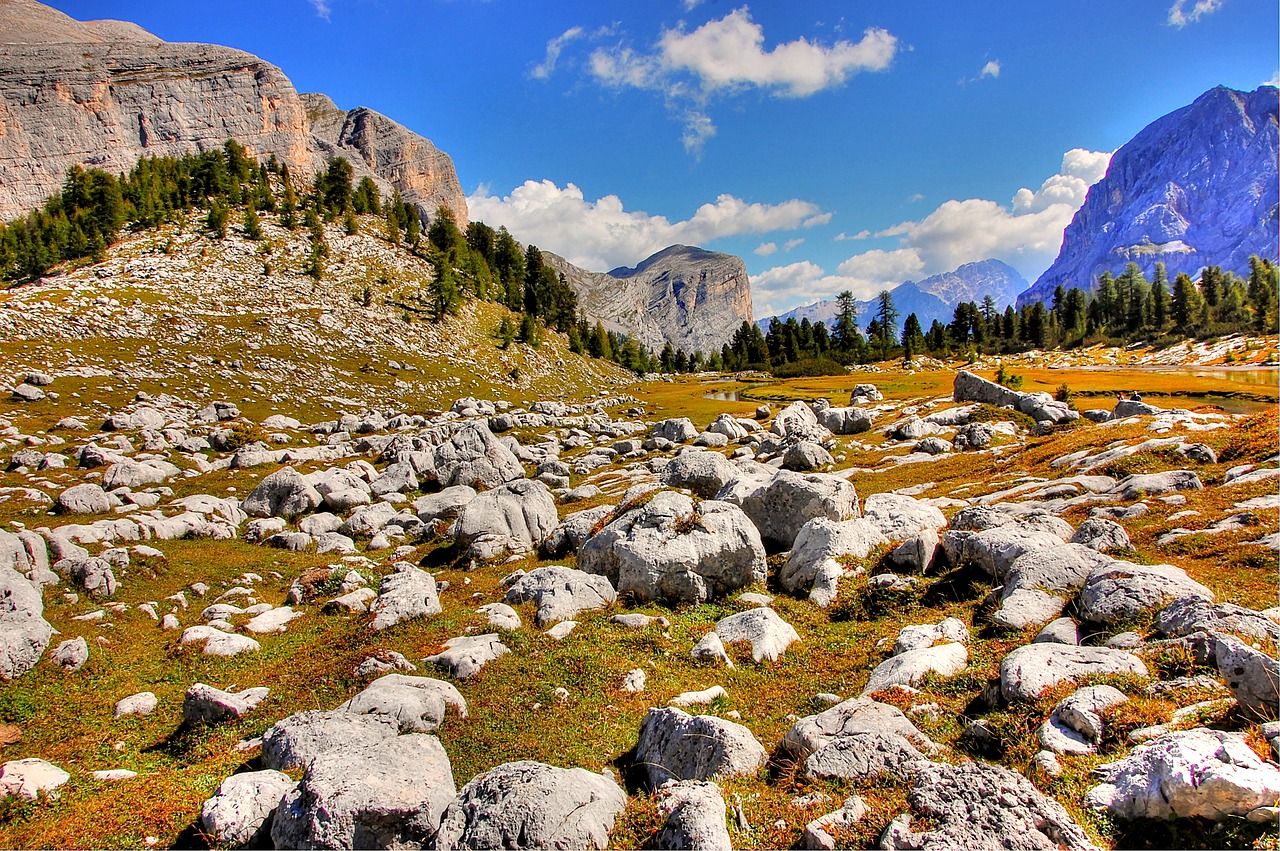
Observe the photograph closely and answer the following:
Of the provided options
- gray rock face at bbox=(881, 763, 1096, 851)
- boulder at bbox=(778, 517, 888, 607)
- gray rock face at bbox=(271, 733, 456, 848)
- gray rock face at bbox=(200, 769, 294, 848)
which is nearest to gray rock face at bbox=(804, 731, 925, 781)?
gray rock face at bbox=(881, 763, 1096, 851)

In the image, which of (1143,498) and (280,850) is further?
(1143,498)

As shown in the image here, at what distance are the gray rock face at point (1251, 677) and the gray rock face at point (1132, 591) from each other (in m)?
3.04

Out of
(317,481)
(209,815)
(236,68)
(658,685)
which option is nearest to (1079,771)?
(658,685)

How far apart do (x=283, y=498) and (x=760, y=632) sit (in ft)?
85.9

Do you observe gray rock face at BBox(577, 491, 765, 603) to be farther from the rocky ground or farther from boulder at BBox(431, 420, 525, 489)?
boulder at BBox(431, 420, 525, 489)

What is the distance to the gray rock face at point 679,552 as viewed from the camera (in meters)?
17.4

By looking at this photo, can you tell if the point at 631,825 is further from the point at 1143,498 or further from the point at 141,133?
the point at 141,133

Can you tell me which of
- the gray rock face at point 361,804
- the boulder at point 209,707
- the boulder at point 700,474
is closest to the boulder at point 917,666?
the gray rock face at point 361,804

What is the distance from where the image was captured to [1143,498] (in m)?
19.1

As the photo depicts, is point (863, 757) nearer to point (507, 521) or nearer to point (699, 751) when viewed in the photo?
point (699, 751)

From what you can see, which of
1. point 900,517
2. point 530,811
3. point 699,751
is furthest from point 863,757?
point 900,517

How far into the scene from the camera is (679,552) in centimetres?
1753

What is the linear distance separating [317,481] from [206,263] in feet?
253

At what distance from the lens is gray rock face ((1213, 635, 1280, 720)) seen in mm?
7039
